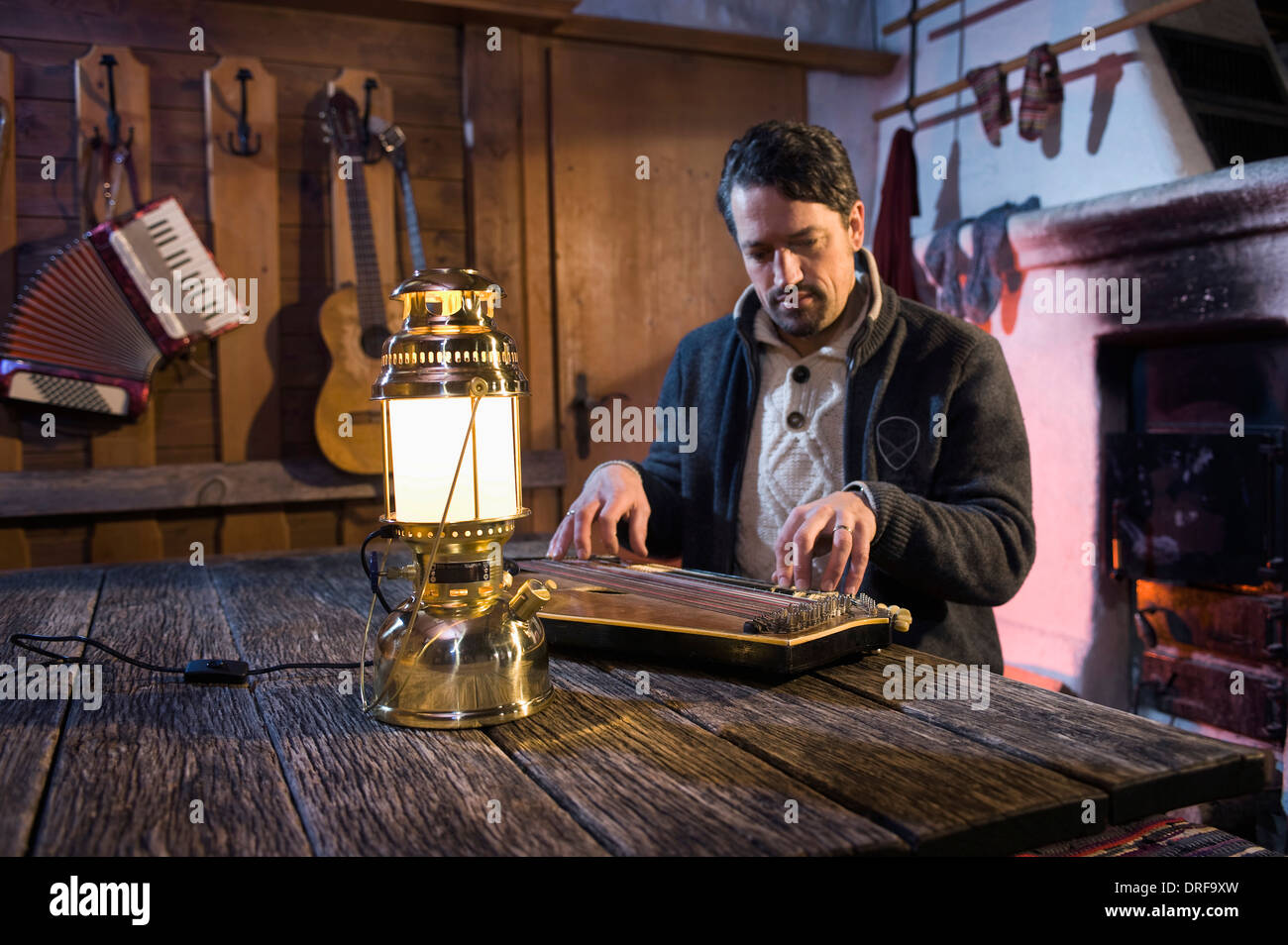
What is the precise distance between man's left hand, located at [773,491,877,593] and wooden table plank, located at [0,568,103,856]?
0.84 m

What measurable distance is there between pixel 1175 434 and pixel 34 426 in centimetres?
354

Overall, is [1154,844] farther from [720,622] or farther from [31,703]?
[31,703]

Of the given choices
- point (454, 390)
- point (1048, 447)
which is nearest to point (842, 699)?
point (454, 390)

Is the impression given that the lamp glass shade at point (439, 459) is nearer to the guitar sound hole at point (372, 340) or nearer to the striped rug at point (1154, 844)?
the striped rug at point (1154, 844)

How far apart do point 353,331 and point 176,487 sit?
78 centimetres

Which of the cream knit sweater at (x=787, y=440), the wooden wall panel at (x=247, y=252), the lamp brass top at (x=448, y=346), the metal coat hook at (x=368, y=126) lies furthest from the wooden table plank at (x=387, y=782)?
the metal coat hook at (x=368, y=126)

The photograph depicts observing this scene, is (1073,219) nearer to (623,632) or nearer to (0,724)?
(623,632)

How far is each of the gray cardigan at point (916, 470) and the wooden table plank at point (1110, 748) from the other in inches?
17.9

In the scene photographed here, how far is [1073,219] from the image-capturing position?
123 inches

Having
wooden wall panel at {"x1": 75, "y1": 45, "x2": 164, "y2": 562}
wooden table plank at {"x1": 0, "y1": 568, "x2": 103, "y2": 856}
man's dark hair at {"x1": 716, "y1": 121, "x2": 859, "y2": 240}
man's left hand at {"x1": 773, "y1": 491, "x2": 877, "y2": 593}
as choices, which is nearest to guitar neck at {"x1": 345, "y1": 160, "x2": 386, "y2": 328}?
wooden wall panel at {"x1": 75, "y1": 45, "x2": 164, "y2": 562}

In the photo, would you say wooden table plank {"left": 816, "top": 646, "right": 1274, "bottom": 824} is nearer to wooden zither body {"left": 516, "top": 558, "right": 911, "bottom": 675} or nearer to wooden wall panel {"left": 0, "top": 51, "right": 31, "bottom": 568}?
wooden zither body {"left": 516, "top": 558, "right": 911, "bottom": 675}

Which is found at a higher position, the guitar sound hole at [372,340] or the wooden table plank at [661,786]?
the guitar sound hole at [372,340]

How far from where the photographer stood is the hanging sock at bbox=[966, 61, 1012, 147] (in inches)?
139

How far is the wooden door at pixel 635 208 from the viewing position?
3.96 meters
